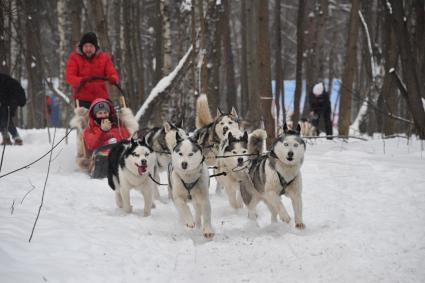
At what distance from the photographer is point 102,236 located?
4.30m

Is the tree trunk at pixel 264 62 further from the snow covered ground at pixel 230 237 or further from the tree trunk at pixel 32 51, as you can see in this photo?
the tree trunk at pixel 32 51

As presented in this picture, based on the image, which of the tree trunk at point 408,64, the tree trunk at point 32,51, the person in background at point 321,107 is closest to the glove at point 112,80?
the tree trunk at point 32,51

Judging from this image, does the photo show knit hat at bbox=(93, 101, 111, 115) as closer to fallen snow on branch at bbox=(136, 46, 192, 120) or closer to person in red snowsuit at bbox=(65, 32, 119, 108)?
person in red snowsuit at bbox=(65, 32, 119, 108)

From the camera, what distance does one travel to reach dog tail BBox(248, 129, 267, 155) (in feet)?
19.0

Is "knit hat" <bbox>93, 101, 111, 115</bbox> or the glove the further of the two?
the glove

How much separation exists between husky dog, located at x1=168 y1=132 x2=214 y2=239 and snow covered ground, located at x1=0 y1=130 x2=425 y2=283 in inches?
9.5

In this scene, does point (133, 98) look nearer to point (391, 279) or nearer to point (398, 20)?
point (398, 20)

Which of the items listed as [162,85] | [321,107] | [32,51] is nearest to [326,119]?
[321,107]

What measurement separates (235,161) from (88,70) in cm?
359

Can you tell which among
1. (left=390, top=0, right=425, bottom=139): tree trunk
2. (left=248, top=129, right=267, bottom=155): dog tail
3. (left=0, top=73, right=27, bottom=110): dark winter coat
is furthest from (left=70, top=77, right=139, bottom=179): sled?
(left=390, top=0, right=425, bottom=139): tree trunk

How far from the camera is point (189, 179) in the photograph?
493 centimetres

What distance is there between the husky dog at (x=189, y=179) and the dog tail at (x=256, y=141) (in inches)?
39.8

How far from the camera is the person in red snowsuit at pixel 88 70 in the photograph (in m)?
7.89

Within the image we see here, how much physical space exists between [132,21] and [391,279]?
13.2 meters
